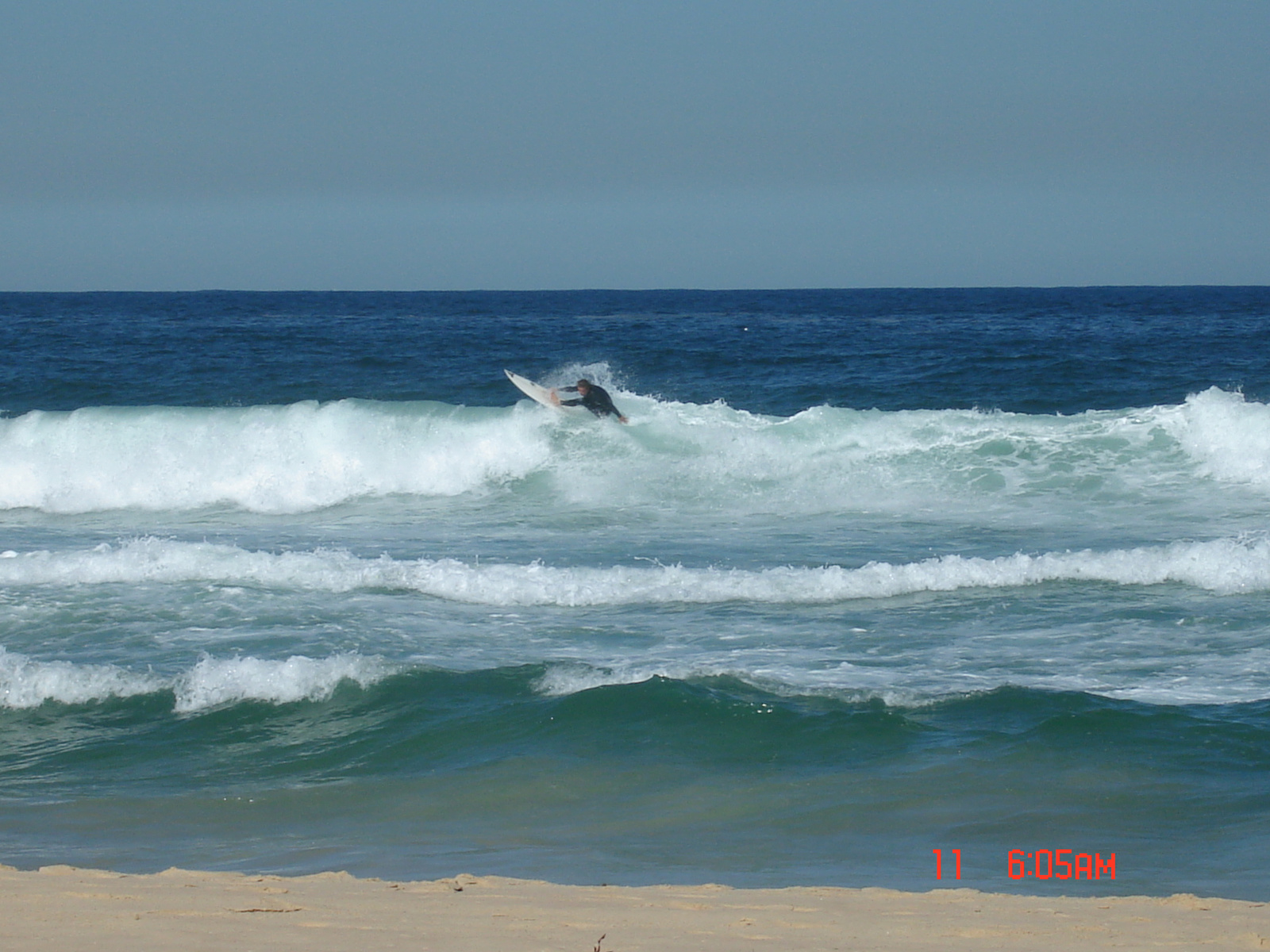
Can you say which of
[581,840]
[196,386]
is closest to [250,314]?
[196,386]

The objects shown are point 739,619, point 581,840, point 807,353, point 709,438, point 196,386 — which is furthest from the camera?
point 807,353

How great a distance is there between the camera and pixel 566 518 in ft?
45.7

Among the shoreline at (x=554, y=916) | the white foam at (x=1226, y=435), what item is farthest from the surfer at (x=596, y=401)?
the shoreline at (x=554, y=916)

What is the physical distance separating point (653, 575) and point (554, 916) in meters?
6.17

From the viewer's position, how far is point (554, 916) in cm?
422

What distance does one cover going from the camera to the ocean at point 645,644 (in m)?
5.57

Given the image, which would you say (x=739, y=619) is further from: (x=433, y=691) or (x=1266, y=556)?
(x=1266, y=556)

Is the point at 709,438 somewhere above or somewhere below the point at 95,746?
above

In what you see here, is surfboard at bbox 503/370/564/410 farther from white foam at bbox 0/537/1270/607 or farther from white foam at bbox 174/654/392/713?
white foam at bbox 174/654/392/713

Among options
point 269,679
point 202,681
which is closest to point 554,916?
point 269,679

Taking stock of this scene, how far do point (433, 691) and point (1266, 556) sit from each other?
24.7 feet

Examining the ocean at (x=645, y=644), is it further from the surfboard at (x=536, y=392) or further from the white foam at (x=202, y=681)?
the surfboard at (x=536, y=392)

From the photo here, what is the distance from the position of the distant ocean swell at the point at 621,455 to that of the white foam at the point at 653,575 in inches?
157
